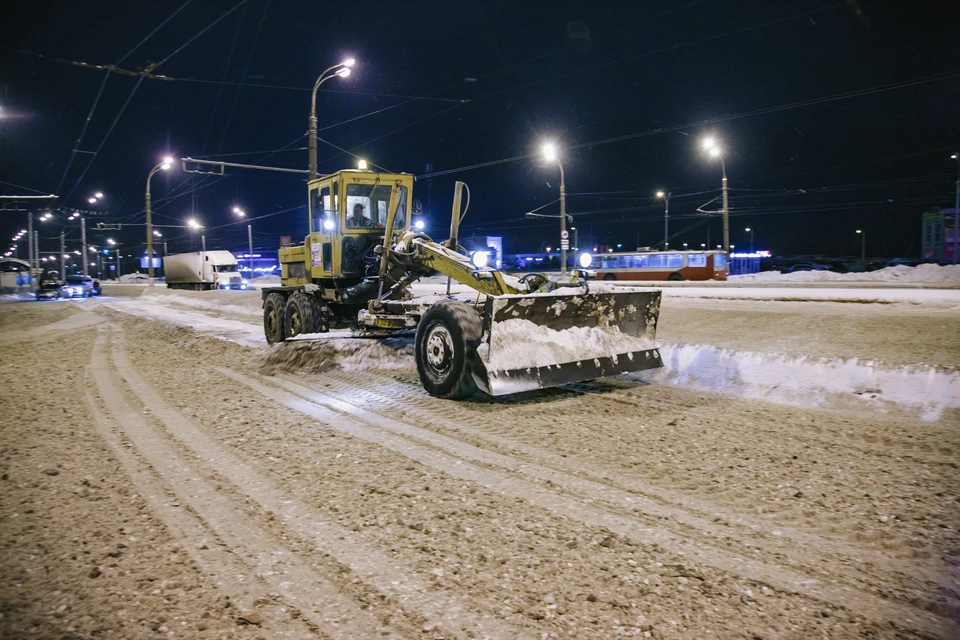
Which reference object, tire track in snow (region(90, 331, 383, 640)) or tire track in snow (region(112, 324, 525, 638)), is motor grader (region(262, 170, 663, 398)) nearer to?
tire track in snow (region(112, 324, 525, 638))

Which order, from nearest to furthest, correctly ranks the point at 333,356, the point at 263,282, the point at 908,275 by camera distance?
the point at 333,356 → the point at 908,275 → the point at 263,282

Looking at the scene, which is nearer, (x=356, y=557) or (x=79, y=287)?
(x=356, y=557)

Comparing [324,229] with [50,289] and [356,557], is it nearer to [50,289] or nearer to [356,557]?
[356,557]

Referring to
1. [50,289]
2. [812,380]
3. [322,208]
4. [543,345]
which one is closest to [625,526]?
[543,345]

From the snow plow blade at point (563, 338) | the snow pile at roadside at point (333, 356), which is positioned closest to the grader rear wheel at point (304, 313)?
the snow pile at roadside at point (333, 356)

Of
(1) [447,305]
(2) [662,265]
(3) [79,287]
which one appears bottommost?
(1) [447,305]

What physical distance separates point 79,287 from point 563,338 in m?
44.8

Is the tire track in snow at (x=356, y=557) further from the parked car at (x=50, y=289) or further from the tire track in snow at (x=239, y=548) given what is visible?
the parked car at (x=50, y=289)

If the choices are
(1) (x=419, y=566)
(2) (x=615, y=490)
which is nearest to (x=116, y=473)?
(1) (x=419, y=566)

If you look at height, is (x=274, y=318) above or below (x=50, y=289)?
below

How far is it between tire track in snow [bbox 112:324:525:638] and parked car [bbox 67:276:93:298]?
43.7 metres

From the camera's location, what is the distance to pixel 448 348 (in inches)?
287

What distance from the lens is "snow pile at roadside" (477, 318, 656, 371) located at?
22.2 ft

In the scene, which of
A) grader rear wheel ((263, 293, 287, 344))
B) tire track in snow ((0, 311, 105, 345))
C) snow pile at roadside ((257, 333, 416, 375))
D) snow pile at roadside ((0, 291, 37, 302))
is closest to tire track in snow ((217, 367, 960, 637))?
snow pile at roadside ((257, 333, 416, 375))
